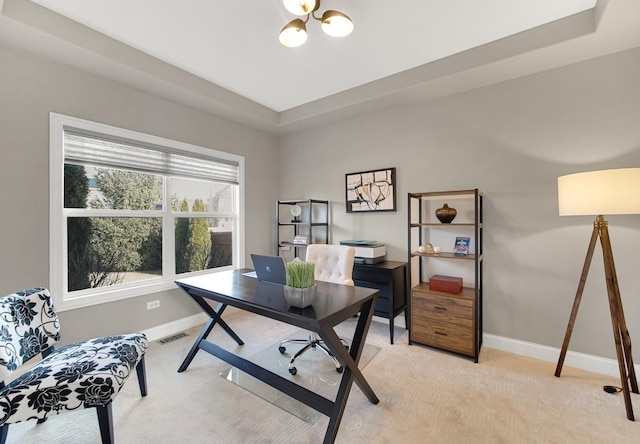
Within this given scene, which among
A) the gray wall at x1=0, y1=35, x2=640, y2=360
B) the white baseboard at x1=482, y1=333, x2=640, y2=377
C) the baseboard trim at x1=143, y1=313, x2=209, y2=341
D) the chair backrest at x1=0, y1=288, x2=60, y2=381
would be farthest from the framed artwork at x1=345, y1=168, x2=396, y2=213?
the chair backrest at x1=0, y1=288, x2=60, y2=381

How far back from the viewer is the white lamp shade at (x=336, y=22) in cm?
175

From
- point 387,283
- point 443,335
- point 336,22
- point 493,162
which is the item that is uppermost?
point 336,22

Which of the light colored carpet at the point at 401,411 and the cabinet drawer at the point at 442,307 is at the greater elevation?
the cabinet drawer at the point at 442,307

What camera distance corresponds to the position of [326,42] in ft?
7.72

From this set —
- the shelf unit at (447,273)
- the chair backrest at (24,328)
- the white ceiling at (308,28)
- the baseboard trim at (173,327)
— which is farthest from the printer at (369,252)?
the chair backrest at (24,328)

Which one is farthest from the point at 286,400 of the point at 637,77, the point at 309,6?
the point at 637,77

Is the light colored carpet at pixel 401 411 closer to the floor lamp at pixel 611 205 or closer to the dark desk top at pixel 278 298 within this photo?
the floor lamp at pixel 611 205

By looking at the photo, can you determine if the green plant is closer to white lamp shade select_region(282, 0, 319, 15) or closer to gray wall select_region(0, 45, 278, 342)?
white lamp shade select_region(282, 0, 319, 15)

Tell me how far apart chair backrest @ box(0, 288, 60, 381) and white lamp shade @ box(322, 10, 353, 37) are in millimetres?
2523

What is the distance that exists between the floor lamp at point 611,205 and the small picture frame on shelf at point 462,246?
82 centimetres

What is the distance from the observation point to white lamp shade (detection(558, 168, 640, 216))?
1763mm

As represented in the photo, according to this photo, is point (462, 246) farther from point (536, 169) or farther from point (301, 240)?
point (301, 240)

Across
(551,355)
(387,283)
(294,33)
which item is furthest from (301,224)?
(551,355)

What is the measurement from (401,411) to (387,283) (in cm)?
125
